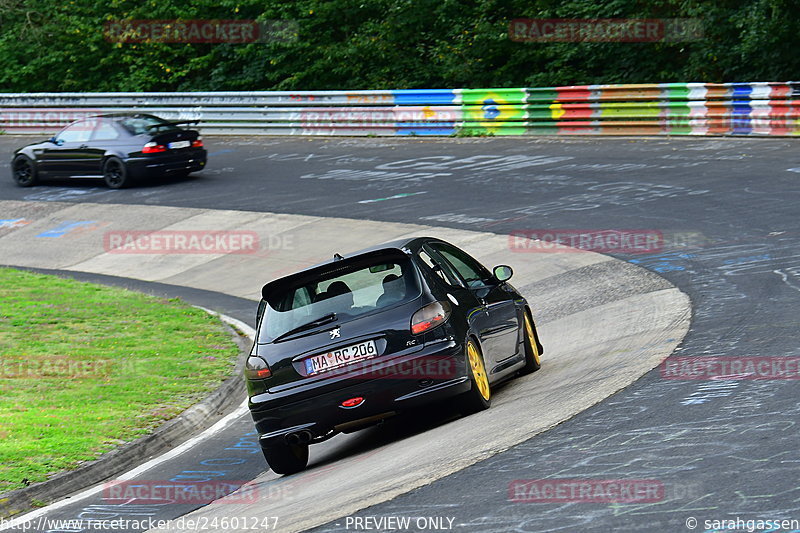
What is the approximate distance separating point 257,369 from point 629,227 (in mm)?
9507

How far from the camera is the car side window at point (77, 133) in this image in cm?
2631

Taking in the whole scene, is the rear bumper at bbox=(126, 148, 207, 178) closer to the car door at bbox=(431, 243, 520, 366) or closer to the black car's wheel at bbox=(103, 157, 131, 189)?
the black car's wheel at bbox=(103, 157, 131, 189)

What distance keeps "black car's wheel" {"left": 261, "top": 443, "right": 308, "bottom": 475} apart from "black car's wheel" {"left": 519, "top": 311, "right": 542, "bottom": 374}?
251 cm

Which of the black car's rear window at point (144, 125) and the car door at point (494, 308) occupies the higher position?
the black car's rear window at point (144, 125)

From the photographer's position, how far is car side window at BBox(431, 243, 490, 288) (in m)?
9.69

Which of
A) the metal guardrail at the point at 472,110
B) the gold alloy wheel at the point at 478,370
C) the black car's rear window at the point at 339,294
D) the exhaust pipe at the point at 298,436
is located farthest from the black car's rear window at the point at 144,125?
the exhaust pipe at the point at 298,436

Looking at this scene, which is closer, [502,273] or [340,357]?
[340,357]

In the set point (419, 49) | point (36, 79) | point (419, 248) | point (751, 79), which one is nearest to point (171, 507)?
point (419, 248)

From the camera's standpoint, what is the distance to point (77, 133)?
2655 cm

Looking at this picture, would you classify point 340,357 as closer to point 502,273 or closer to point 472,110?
point 502,273

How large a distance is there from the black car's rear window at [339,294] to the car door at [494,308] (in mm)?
885

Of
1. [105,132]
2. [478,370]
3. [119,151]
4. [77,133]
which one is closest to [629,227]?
[478,370]

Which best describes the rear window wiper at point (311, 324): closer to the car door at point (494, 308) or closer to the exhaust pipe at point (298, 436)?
the exhaust pipe at point (298, 436)

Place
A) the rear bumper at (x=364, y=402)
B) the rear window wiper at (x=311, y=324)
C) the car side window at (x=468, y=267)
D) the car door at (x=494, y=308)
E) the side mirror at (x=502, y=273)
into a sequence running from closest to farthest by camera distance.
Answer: the rear bumper at (x=364, y=402) < the rear window wiper at (x=311, y=324) < the car door at (x=494, y=308) < the car side window at (x=468, y=267) < the side mirror at (x=502, y=273)
